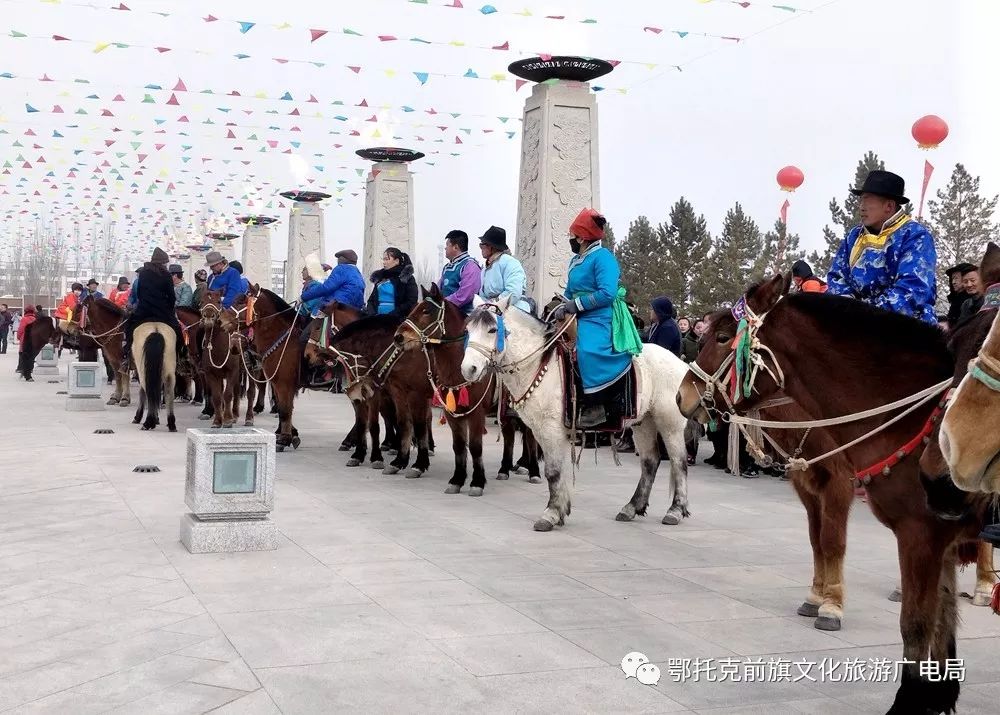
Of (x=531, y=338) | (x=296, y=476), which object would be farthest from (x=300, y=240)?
(x=531, y=338)

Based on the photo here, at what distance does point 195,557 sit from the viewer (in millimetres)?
6660

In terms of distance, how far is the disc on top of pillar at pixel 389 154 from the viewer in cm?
2180

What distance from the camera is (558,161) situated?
14.4 meters

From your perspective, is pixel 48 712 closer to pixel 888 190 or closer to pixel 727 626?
pixel 727 626

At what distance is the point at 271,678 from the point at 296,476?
6357 mm

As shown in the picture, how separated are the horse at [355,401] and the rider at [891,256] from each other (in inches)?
272

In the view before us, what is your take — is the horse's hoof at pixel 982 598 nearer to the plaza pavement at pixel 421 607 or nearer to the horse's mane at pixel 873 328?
the plaza pavement at pixel 421 607

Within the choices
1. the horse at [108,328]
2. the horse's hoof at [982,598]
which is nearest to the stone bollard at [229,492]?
the horse's hoof at [982,598]

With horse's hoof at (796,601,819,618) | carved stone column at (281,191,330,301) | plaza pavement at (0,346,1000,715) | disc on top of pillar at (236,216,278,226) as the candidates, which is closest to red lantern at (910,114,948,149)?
plaza pavement at (0,346,1000,715)

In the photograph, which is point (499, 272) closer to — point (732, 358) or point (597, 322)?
point (597, 322)

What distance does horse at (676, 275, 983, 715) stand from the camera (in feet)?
12.8

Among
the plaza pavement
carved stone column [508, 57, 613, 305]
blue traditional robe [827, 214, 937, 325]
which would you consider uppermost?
carved stone column [508, 57, 613, 305]

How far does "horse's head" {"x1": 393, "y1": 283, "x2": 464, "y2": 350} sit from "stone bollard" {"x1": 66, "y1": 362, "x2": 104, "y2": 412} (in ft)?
31.1

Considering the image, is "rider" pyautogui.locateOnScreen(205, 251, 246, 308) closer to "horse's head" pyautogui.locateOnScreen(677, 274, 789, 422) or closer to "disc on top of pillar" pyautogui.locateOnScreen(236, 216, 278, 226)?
"horse's head" pyautogui.locateOnScreen(677, 274, 789, 422)
